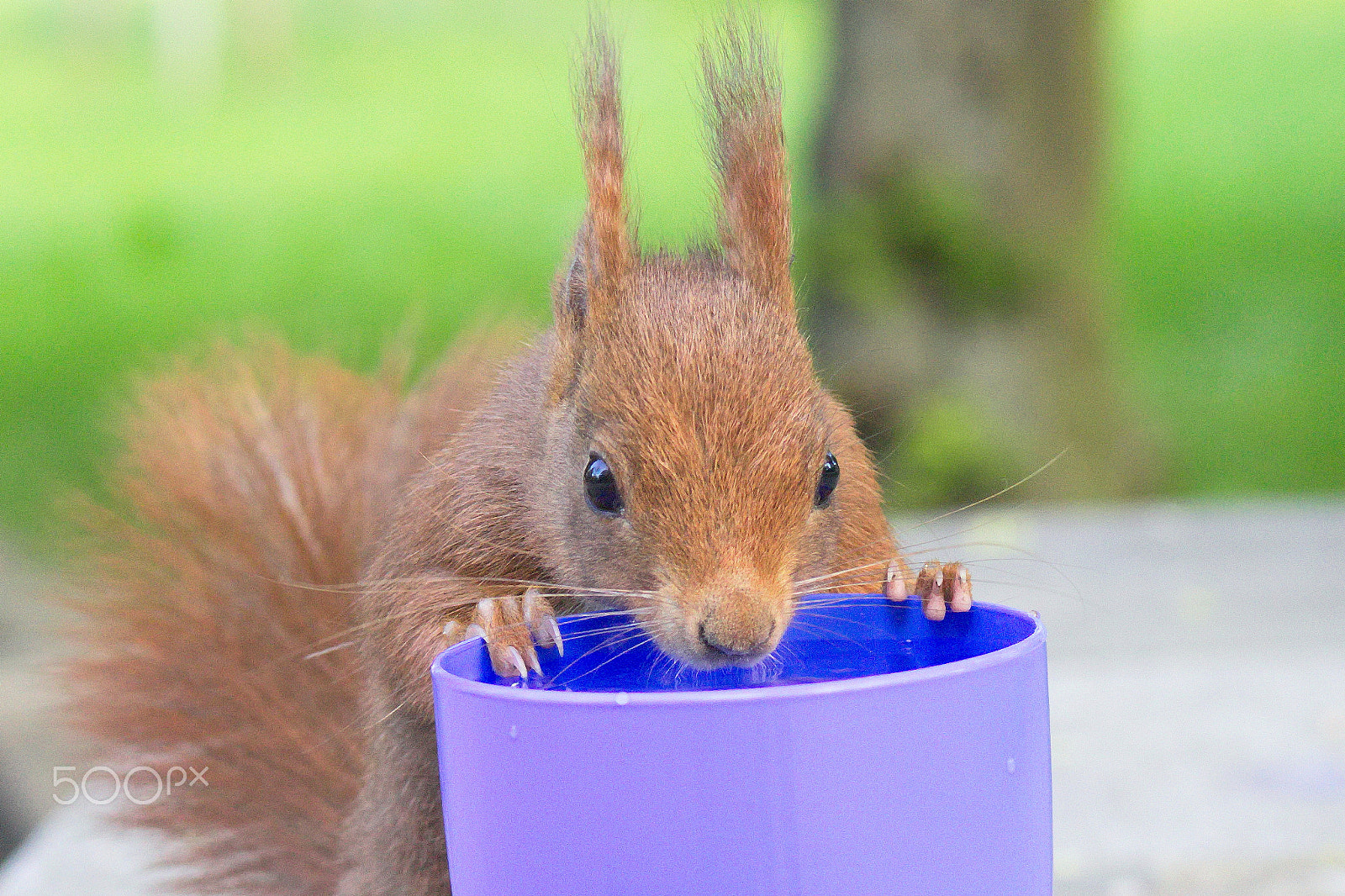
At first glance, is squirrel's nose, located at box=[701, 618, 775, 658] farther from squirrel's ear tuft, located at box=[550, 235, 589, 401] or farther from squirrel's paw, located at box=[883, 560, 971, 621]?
squirrel's ear tuft, located at box=[550, 235, 589, 401]

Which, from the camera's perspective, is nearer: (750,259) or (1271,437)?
(750,259)

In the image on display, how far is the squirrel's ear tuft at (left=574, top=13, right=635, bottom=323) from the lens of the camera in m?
0.99

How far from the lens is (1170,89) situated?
22.0ft

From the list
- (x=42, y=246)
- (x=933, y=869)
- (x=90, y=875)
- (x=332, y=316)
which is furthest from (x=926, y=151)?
(x=42, y=246)

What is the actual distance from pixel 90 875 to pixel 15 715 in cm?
57

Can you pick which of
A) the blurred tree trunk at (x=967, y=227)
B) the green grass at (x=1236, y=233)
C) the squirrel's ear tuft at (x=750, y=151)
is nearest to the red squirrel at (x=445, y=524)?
the squirrel's ear tuft at (x=750, y=151)

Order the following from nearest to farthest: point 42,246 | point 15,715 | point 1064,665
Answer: point 15,715
point 1064,665
point 42,246

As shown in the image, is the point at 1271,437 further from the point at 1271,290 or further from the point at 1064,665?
the point at 1064,665

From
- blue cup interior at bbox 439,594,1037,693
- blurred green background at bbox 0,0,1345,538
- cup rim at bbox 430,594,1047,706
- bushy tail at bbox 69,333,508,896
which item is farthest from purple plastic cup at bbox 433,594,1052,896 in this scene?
blurred green background at bbox 0,0,1345,538

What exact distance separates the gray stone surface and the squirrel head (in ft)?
0.62

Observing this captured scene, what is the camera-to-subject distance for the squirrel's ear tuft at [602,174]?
99 cm

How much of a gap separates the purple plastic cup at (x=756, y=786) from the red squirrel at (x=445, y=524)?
29 mm

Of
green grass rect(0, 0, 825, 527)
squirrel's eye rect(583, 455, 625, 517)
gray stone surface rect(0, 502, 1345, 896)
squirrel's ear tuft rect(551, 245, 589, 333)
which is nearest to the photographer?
squirrel's eye rect(583, 455, 625, 517)

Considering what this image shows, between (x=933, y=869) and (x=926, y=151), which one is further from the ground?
(x=926, y=151)
